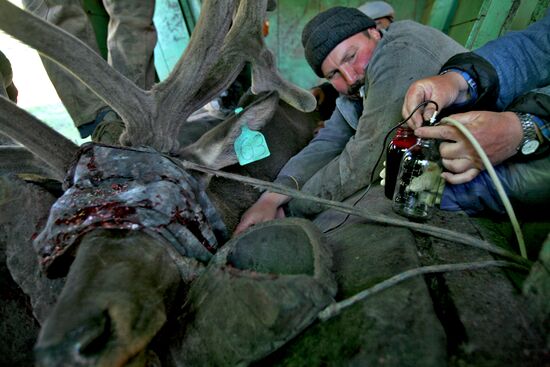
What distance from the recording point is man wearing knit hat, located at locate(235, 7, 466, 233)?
1553mm

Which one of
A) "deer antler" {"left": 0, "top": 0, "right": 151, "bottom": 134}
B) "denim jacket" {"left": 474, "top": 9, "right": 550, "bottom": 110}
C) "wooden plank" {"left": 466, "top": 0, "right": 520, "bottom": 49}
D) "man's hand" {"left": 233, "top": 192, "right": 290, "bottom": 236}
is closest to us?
"deer antler" {"left": 0, "top": 0, "right": 151, "bottom": 134}

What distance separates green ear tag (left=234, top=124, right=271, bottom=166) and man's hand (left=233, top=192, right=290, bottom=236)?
11.8 inches

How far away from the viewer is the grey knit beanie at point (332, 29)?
6.50 feet

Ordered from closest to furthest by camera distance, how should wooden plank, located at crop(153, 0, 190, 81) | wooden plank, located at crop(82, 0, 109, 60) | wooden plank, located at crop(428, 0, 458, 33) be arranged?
1. wooden plank, located at crop(82, 0, 109, 60)
2. wooden plank, located at crop(428, 0, 458, 33)
3. wooden plank, located at crop(153, 0, 190, 81)

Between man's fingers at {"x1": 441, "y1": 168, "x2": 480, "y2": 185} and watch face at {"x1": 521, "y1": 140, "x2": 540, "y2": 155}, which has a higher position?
watch face at {"x1": 521, "y1": 140, "x2": 540, "y2": 155}

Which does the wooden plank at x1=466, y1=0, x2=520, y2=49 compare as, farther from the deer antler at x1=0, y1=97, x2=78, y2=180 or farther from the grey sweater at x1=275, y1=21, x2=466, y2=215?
the deer antler at x1=0, y1=97, x2=78, y2=180

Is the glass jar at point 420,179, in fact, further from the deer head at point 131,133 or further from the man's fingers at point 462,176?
the deer head at point 131,133

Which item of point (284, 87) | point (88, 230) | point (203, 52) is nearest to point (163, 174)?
point (88, 230)

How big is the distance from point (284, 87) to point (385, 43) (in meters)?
0.62

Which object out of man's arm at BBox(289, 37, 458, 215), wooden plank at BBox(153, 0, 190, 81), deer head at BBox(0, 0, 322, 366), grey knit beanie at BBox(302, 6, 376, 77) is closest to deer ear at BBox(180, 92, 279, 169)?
deer head at BBox(0, 0, 322, 366)

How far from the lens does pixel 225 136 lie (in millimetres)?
1483

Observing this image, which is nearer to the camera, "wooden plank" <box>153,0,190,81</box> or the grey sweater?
the grey sweater

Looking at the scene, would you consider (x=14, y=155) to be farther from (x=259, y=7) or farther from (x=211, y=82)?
(x=259, y=7)

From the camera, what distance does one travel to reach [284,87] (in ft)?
5.30
